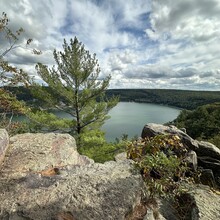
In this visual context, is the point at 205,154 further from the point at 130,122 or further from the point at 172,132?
the point at 130,122

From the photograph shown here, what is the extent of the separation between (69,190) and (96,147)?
10.8 meters

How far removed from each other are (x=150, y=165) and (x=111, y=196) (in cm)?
115

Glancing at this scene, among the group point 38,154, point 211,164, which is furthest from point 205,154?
point 38,154

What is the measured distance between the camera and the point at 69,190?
11.2ft

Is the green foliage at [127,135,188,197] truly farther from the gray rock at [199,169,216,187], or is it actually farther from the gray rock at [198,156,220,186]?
the gray rock at [198,156,220,186]

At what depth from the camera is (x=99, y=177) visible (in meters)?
3.82

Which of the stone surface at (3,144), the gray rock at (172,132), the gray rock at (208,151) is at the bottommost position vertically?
the gray rock at (208,151)

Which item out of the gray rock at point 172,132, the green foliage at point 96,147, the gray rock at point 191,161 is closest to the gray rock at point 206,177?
the gray rock at point 191,161

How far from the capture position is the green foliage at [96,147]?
13562 millimetres

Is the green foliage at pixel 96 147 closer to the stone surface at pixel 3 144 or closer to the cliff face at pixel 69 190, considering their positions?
the cliff face at pixel 69 190

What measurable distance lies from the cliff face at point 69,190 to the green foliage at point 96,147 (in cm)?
852

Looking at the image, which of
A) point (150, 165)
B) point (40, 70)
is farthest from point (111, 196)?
point (40, 70)

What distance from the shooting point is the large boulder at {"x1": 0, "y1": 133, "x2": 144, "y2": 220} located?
3.06 metres

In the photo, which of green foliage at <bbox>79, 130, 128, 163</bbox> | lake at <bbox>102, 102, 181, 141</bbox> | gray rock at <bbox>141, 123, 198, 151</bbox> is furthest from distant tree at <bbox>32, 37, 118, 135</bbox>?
lake at <bbox>102, 102, 181, 141</bbox>
